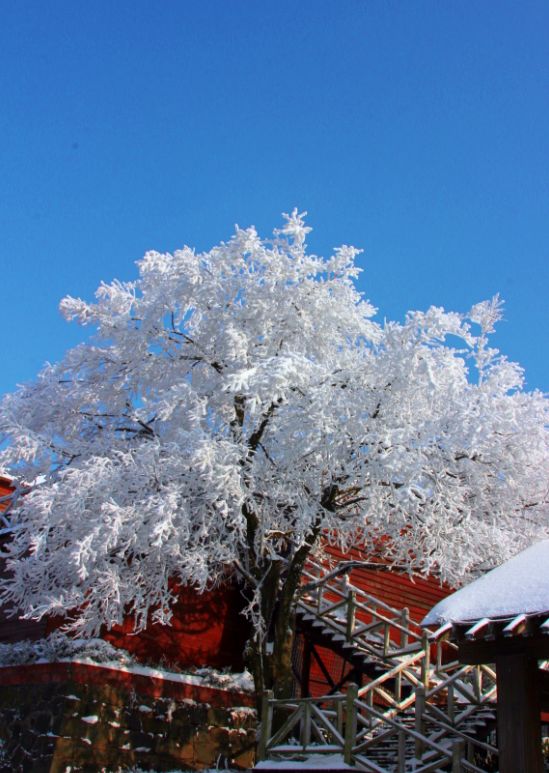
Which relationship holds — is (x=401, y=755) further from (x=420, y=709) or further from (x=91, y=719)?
(x=91, y=719)

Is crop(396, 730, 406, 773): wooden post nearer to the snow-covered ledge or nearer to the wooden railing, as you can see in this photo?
the wooden railing

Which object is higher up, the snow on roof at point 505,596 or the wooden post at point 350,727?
the snow on roof at point 505,596

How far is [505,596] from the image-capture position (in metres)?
7.35

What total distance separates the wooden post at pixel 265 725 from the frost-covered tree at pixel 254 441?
0.82 m

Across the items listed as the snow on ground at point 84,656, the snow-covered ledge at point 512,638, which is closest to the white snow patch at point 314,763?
the snow on ground at point 84,656

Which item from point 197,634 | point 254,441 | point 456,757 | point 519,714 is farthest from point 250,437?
point 519,714

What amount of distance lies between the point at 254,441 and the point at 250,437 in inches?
5.1

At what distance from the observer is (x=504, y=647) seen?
7.49 metres

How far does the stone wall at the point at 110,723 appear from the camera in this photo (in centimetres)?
1270

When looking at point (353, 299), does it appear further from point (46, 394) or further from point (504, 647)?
point (504, 647)

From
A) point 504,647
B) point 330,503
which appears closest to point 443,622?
point 504,647

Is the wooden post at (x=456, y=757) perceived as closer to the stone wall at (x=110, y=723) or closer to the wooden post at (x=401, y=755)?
the wooden post at (x=401, y=755)

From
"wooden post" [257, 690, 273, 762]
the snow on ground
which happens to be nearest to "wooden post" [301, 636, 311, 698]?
the snow on ground

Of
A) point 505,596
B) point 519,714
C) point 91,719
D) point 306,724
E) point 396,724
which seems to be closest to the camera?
point 519,714
